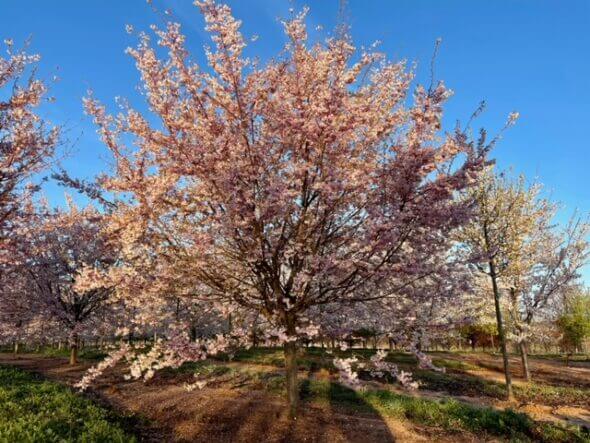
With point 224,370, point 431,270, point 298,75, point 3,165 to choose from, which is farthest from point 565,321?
point 3,165

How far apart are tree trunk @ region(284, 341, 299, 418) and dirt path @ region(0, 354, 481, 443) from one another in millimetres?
247

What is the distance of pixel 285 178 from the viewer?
27.0 feet

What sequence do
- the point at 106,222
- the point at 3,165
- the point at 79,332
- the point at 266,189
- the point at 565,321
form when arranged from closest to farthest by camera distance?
1. the point at 266,189
2. the point at 106,222
3. the point at 3,165
4. the point at 79,332
5. the point at 565,321

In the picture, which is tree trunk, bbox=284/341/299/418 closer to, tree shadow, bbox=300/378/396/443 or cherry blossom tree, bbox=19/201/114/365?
tree shadow, bbox=300/378/396/443

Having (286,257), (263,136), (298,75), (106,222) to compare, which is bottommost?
(286,257)

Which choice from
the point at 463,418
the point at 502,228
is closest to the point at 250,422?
the point at 463,418

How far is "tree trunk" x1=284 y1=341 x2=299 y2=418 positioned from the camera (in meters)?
9.32

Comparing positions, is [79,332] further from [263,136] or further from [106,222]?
[263,136]

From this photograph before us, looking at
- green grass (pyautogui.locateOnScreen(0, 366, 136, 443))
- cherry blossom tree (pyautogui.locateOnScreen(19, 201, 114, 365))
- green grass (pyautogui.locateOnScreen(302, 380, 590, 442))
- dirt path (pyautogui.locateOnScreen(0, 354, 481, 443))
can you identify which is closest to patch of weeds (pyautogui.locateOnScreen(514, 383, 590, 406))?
green grass (pyautogui.locateOnScreen(302, 380, 590, 442))

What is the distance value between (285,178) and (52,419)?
21.5 ft

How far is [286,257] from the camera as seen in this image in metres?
8.34

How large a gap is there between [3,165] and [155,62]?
244 inches

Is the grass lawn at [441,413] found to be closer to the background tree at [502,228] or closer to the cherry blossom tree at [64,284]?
the background tree at [502,228]

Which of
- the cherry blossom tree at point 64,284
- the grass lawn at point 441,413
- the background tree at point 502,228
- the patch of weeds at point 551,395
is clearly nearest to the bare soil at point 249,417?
the grass lawn at point 441,413
